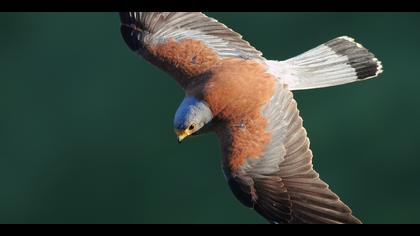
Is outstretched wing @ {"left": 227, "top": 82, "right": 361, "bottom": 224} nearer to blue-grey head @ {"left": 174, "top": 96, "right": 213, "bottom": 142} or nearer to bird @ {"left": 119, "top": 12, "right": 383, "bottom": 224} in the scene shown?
bird @ {"left": 119, "top": 12, "right": 383, "bottom": 224}

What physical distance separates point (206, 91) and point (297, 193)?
1.14 meters

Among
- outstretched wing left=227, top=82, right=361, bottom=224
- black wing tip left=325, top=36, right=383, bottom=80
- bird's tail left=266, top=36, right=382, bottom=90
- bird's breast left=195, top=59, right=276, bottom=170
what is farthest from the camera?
black wing tip left=325, top=36, right=383, bottom=80

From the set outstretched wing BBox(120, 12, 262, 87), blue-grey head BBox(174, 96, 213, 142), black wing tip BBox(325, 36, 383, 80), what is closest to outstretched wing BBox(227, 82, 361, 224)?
blue-grey head BBox(174, 96, 213, 142)

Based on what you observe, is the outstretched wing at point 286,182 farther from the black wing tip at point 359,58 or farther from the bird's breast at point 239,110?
the black wing tip at point 359,58

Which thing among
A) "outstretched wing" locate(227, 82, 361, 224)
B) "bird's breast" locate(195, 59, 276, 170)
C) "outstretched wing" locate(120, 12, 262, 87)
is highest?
"outstretched wing" locate(120, 12, 262, 87)

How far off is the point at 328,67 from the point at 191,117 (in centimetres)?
158

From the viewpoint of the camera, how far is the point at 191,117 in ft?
25.1

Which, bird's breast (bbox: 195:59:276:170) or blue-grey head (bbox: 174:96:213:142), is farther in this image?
blue-grey head (bbox: 174:96:213:142)

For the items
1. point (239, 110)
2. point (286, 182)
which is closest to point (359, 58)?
point (239, 110)

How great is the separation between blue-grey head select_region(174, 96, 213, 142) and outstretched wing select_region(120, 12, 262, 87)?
534 millimetres

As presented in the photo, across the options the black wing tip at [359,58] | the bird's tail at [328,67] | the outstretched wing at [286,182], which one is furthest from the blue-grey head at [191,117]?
the black wing tip at [359,58]

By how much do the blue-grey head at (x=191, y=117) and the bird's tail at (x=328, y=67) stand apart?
0.78 metres

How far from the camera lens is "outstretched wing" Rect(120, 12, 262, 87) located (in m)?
8.30

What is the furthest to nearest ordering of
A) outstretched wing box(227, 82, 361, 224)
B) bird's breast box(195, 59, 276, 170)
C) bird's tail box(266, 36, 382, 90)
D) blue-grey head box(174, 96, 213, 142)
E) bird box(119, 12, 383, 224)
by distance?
bird's tail box(266, 36, 382, 90) < blue-grey head box(174, 96, 213, 142) < bird's breast box(195, 59, 276, 170) < bird box(119, 12, 383, 224) < outstretched wing box(227, 82, 361, 224)
